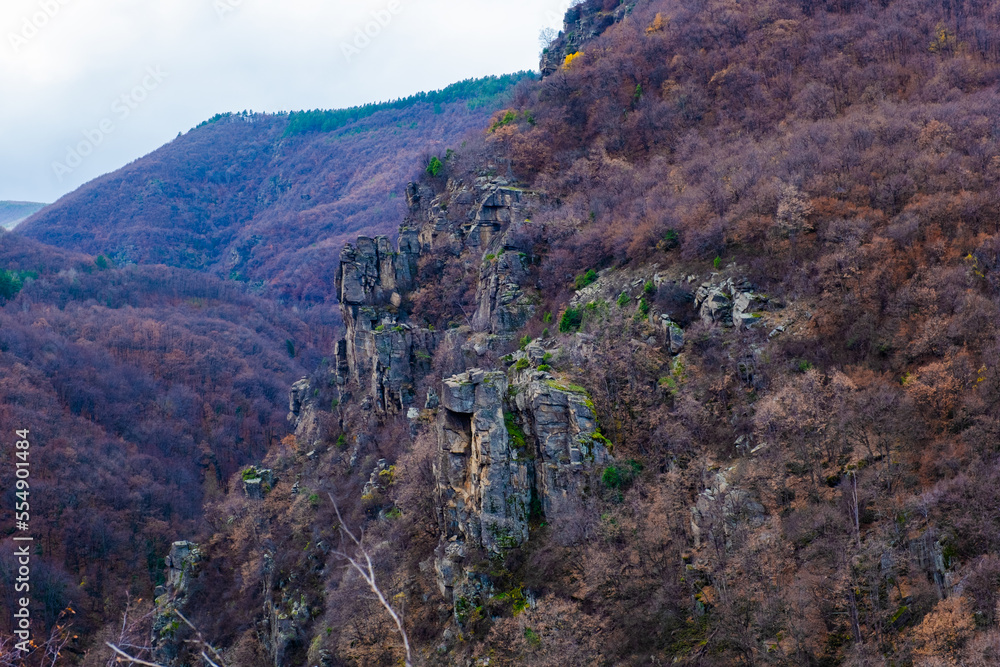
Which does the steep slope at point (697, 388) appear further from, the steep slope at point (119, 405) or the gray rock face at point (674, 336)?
the steep slope at point (119, 405)

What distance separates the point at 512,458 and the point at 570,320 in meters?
12.6

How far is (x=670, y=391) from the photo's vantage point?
33812 mm

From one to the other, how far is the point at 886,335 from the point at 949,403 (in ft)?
16.6

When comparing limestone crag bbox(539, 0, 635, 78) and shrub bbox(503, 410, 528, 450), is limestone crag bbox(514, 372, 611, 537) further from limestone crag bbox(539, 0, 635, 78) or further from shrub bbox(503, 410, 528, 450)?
limestone crag bbox(539, 0, 635, 78)

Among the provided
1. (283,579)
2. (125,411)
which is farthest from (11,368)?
(283,579)

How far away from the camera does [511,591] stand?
30.7 m

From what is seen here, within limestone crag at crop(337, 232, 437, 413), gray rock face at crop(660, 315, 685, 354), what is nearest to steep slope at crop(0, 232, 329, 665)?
limestone crag at crop(337, 232, 437, 413)

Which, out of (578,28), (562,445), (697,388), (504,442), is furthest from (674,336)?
(578,28)

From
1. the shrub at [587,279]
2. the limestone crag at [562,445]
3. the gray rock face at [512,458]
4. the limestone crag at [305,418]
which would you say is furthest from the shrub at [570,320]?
the limestone crag at [305,418]

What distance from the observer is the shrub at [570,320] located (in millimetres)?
42719

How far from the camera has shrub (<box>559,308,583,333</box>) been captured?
4272 centimetres

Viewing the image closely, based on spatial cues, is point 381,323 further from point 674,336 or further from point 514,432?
point 674,336


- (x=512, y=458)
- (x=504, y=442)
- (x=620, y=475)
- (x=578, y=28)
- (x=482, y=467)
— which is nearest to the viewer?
(x=620, y=475)

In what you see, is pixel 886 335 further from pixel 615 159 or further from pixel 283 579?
pixel 283 579
